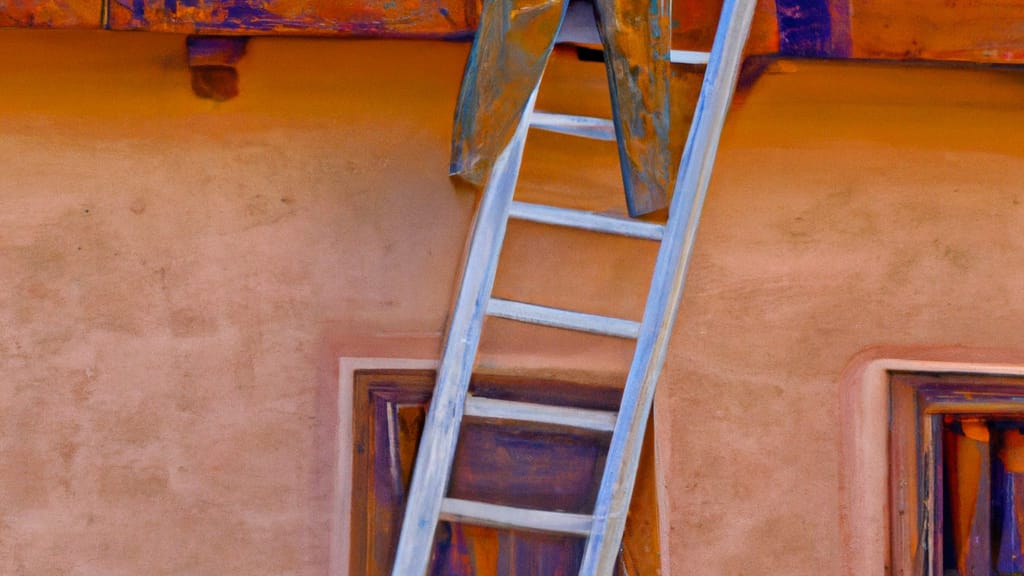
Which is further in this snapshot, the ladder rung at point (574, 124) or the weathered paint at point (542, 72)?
the ladder rung at point (574, 124)

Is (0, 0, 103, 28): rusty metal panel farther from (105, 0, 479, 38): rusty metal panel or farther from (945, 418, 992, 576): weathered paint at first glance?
(945, 418, 992, 576): weathered paint

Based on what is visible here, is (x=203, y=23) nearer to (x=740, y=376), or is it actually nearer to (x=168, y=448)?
(x=168, y=448)

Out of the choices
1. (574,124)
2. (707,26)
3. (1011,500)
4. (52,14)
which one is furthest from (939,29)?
(52,14)

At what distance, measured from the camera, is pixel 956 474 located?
1.90 m

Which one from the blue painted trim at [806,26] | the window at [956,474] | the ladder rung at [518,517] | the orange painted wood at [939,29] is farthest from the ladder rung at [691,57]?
the ladder rung at [518,517]

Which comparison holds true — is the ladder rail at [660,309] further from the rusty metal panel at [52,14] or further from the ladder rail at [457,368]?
the rusty metal panel at [52,14]

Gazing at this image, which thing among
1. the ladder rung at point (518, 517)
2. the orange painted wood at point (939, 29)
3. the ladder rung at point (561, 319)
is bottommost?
the ladder rung at point (518, 517)

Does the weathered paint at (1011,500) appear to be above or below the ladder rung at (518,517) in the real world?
above

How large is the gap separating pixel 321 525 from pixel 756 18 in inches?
50.0

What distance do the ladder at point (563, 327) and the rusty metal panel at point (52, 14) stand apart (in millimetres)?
762

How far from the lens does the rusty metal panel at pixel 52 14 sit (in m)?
1.57

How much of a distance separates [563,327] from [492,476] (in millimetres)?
324

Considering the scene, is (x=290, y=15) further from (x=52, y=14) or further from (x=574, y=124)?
(x=574, y=124)

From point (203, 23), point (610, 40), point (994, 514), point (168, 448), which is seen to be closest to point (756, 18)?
point (610, 40)
